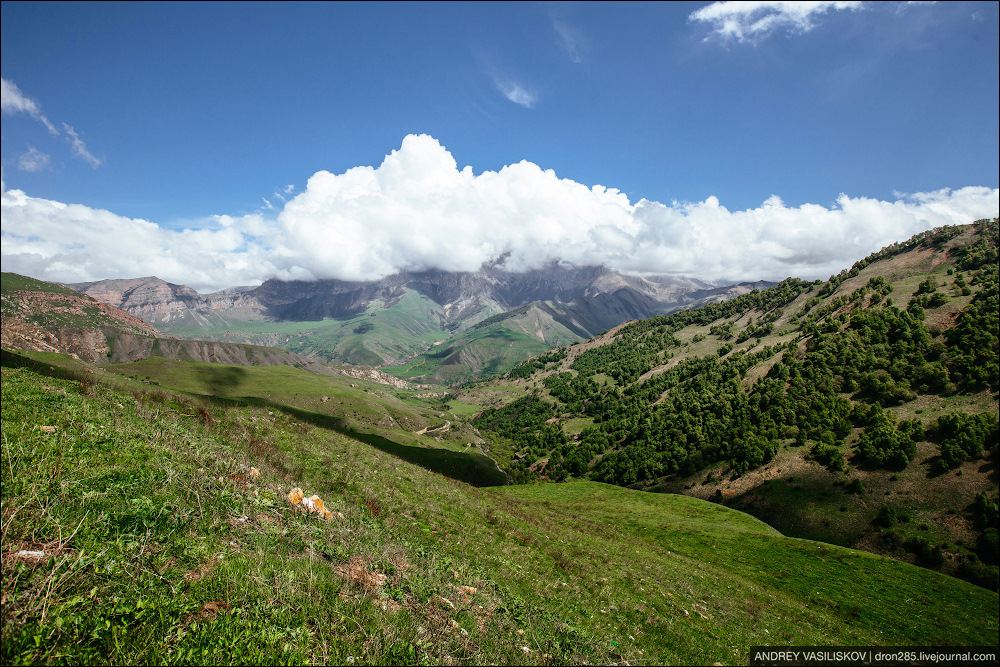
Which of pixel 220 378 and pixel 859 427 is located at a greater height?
pixel 859 427

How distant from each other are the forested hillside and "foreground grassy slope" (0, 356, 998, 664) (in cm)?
7372

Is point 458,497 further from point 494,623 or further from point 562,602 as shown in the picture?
point 494,623

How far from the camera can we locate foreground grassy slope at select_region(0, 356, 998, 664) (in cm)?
564

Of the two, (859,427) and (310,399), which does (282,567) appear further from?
(310,399)

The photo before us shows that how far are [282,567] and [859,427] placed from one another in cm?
14612

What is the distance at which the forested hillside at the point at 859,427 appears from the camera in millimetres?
76375

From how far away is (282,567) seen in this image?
8.01m

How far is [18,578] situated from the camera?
17.2 feet

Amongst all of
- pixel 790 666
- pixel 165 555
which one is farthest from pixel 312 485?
pixel 790 666

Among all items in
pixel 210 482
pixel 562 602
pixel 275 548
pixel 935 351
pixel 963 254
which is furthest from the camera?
pixel 963 254

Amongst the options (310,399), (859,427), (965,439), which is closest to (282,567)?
(965,439)

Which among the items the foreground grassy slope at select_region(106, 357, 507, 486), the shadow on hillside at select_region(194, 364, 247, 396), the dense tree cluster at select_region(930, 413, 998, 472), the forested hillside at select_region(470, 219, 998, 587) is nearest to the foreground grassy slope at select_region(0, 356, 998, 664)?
the forested hillside at select_region(470, 219, 998, 587)

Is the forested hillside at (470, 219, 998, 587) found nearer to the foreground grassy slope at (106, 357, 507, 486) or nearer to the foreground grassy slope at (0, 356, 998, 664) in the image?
the foreground grassy slope at (106, 357, 507, 486)

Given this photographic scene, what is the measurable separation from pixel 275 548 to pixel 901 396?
155661 mm
